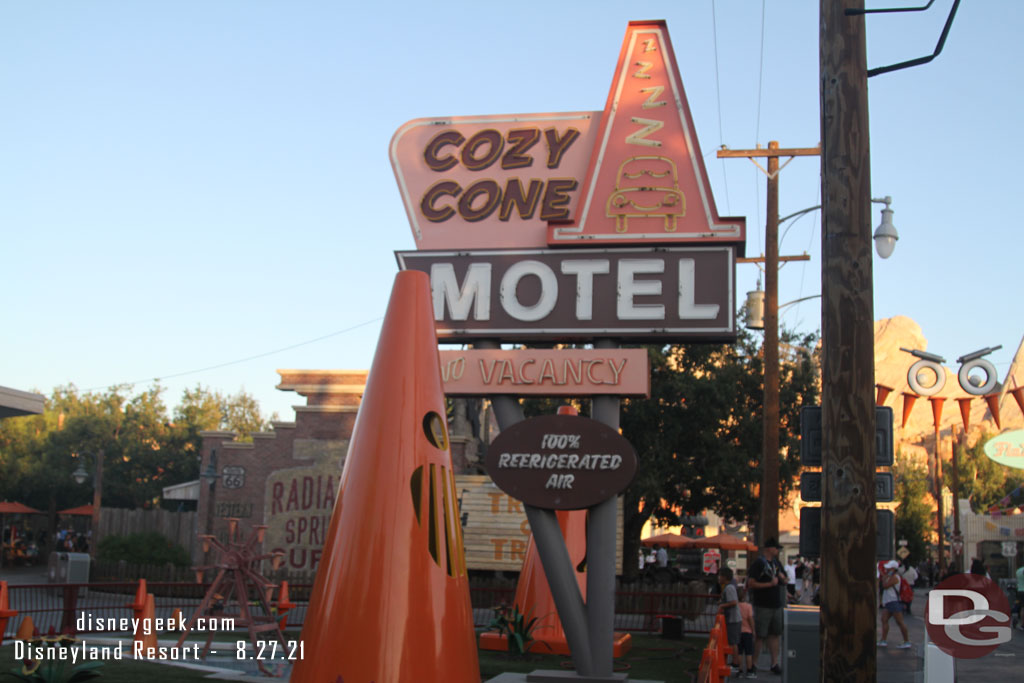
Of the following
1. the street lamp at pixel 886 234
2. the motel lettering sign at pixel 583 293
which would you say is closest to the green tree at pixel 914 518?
the street lamp at pixel 886 234

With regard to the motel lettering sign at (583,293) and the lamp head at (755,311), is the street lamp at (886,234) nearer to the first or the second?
the lamp head at (755,311)

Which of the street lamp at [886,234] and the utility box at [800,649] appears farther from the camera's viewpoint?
the street lamp at [886,234]

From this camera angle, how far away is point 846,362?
661cm

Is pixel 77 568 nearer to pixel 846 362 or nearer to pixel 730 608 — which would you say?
pixel 730 608

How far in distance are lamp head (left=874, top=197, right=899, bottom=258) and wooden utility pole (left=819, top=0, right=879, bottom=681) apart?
9216mm

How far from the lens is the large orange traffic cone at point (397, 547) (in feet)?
24.3

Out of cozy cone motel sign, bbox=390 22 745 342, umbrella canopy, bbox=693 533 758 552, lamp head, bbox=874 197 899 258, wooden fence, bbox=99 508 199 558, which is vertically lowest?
umbrella canopy, bbox=693 533 758 552

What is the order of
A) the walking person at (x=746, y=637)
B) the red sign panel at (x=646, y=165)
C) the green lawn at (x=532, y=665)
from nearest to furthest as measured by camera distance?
the red sign panel at (x=646, y=165) < the green lawn at (x=532, y=665) < the walking person at (x=746, y=637)

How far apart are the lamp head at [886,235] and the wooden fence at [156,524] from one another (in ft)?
67.6

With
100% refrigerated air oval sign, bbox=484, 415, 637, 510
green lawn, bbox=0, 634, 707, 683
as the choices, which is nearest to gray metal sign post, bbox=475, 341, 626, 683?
100% refrigerated air oval sign, bbox=484, 415, 637, 510

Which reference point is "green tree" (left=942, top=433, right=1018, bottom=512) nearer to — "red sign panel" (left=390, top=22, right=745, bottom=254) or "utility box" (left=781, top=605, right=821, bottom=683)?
"utility box" (left=781, top=605, right=821, bottom=683)

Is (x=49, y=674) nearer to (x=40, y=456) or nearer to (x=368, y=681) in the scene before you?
(x=368, y=681)

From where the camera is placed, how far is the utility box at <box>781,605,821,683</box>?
32.4 feet

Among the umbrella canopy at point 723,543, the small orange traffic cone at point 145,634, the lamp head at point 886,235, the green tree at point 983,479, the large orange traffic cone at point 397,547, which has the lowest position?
the small orange traffic cone at point 145,634
